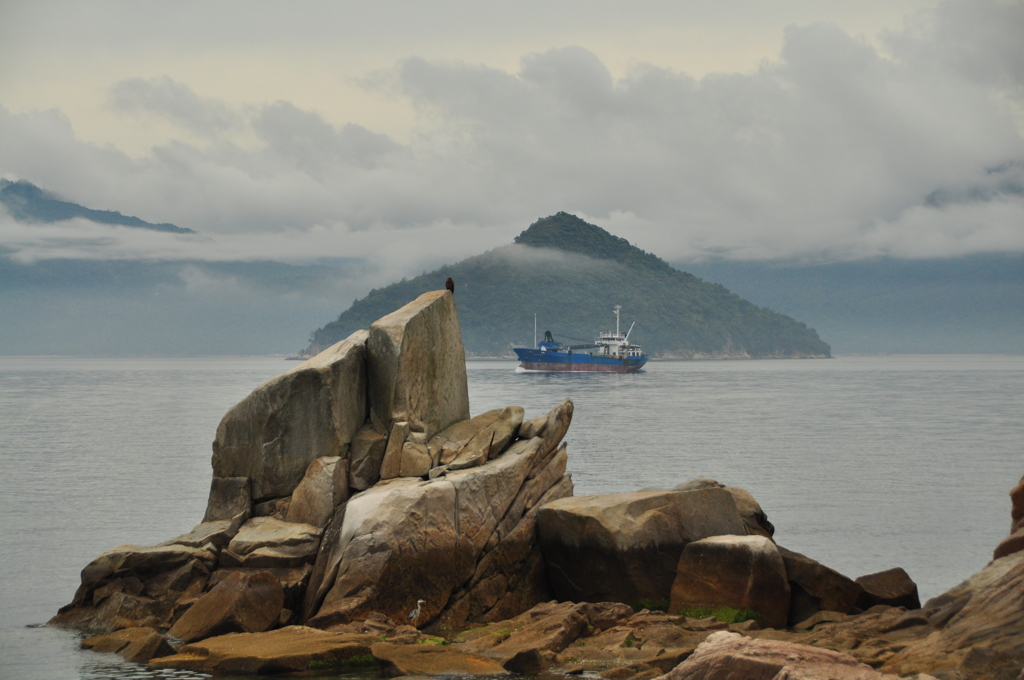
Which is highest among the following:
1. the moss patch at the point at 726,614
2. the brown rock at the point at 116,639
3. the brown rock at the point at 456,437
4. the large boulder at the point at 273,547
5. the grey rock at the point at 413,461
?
the brown rock at the point at 456,437

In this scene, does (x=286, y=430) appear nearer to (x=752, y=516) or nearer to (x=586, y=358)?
(x=752, y=516)

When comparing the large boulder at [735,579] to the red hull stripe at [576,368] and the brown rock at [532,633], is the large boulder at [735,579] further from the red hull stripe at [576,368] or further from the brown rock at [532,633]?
the red hull stripe at [576,368]

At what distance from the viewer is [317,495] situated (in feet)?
47.3

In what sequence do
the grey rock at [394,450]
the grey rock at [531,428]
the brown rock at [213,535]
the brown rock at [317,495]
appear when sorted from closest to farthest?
the brown rock at [213,535]
the brown rock at [317,495]
the grey rock at [394,450]
the grey rock at [531,428]

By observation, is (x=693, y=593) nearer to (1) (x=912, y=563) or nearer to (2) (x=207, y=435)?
(1) (x=912, y=563)

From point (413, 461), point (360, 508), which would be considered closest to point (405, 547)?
point (360, 508)

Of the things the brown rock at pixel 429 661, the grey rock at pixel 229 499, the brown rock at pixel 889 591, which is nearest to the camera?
the brown rock at pixel 429 661

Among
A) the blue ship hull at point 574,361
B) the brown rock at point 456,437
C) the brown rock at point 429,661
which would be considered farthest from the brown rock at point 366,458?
the blue ship hull at point 574,361

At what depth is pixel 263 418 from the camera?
602 inches

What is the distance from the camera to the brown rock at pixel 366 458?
14867mm

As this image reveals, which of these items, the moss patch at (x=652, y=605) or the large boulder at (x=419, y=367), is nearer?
the moss patch at (x=652, y=605)

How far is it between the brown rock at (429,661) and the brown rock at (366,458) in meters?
4.01

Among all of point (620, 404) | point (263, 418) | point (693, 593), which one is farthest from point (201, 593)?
point (620, 404)

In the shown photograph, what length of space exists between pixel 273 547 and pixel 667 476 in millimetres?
17732
